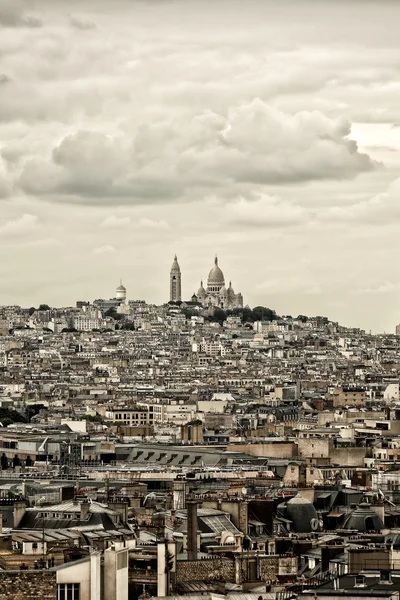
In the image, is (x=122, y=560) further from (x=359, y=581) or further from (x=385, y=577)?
(x=385, y=577)

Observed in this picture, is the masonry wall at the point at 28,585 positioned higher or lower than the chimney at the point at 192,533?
lower

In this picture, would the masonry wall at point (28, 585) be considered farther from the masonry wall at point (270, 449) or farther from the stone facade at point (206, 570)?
the masonry wall at point (270, 449)

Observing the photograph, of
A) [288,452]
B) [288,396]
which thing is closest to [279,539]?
[288,452]

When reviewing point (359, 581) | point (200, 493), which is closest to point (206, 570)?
point (359, 581)

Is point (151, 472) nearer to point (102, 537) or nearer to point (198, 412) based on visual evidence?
point (102, 537)

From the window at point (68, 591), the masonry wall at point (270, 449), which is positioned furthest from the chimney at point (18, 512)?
the masonry wall at point (270, 449)
